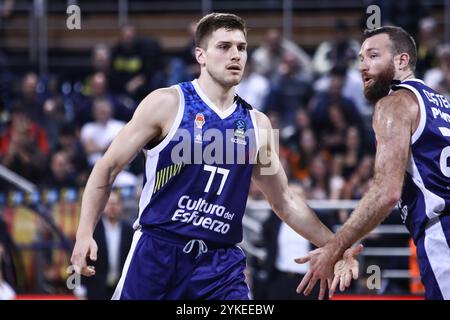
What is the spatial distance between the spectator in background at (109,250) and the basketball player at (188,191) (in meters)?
4.75

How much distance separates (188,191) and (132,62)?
884cm

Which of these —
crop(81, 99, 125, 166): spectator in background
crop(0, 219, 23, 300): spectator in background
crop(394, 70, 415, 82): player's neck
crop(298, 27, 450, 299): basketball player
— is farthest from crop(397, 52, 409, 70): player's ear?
crop(81, 99, 125, 166): spectator in background

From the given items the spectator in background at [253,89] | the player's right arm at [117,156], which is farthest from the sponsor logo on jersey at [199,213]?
the spectator in background at [253,89]

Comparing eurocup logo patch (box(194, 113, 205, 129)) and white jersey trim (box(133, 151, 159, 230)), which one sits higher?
eurocup logo patch (box(194, 113, 205, 129))

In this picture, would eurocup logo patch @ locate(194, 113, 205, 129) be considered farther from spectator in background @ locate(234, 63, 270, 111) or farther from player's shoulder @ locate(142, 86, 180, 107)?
spectator in background @ locate(234, 63, 270, 111)

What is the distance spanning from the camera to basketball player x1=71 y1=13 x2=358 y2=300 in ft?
20.3

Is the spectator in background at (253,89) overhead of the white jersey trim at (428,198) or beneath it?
overhead

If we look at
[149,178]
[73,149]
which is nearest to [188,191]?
[149,178]

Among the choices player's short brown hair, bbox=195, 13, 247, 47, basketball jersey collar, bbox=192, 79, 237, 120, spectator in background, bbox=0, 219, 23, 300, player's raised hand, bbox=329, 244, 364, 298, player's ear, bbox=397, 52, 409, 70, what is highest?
player's short brown hair, bbox=195, 13, 247, 47

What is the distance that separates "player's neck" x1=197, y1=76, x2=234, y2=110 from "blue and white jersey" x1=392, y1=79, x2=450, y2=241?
4.42 feet

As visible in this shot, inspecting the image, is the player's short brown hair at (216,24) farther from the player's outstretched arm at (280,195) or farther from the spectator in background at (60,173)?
the spectator in background at (60,173)

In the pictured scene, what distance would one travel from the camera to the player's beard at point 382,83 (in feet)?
21.0

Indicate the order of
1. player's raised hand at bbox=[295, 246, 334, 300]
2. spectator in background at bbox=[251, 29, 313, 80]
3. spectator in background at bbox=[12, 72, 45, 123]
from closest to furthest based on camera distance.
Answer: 1. player's raised hand at bbox=[295, 246, 334, 300]
2. spectator in background at bbox=[12, 72, 45, 123]
3. spectator in background at bbox=[251, 29, 313, 80]
